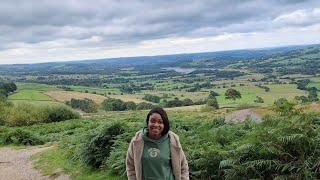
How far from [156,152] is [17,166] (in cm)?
1533

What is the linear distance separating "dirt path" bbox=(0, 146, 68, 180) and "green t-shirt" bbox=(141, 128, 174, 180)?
1001cm

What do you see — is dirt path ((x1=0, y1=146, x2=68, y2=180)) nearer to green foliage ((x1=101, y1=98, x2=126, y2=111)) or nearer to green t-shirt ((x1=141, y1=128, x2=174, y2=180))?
green t-shirt ((x1=141, y1=128, x2=174, y2=180))

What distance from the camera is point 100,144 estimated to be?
14188mm

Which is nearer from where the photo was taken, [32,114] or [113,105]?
[32,114]

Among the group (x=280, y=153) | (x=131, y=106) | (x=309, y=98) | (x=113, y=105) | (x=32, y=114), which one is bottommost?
(x=131, y=106)

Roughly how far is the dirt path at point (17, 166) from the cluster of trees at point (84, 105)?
68.7m

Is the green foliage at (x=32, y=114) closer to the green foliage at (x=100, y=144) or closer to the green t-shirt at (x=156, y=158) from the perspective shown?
the green foliage at (x=100, y=144)

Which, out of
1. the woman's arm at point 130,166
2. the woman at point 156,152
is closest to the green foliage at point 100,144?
the woman's arm at point 130,166

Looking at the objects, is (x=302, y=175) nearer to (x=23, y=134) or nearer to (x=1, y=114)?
(x=23, y=134)

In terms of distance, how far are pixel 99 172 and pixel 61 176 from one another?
2068 millimetres

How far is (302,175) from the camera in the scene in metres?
7.55

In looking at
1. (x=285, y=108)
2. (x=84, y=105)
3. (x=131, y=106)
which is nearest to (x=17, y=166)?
(x=285, y=108)

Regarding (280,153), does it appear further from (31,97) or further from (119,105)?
(31,97)

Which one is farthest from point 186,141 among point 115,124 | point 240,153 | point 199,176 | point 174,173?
point 174,173
